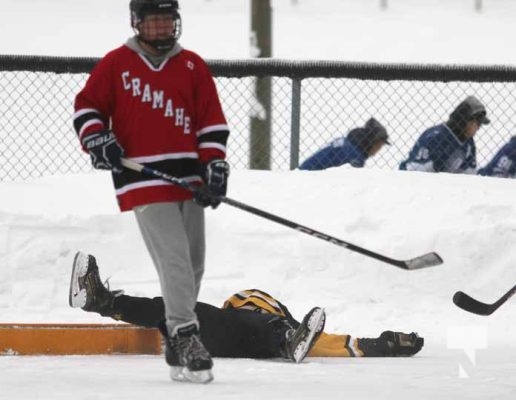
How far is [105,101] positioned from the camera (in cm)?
588

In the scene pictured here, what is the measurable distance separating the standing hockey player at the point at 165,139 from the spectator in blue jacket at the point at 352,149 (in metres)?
3.51

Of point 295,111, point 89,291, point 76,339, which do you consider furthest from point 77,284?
point 295,111

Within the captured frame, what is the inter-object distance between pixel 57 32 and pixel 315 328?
18.6m

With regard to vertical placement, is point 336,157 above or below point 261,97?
below

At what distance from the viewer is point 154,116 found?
5840 mm

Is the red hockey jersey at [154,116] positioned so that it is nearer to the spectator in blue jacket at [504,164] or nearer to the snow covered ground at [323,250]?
the snow covered ground at [323,250]

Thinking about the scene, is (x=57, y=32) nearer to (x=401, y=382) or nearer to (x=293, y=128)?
(x=293, y=128)

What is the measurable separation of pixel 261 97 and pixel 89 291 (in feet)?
10.1

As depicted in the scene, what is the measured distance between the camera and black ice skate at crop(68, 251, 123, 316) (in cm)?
670

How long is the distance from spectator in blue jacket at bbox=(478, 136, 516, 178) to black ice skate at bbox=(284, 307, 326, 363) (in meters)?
3.46

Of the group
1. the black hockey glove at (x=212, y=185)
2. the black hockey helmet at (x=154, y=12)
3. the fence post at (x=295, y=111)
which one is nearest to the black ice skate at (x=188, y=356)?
the black hockey glove at (x=212, y=185)

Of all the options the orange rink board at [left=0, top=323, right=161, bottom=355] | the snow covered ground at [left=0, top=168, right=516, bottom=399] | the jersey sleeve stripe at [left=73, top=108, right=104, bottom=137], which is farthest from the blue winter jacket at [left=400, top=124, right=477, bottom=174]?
the jersey sleeve stripe at [left=73, top=108, right=104, bottom=137]

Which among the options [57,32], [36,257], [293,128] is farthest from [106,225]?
[57,32]

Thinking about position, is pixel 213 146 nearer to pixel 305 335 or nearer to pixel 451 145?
pixel 305 335
